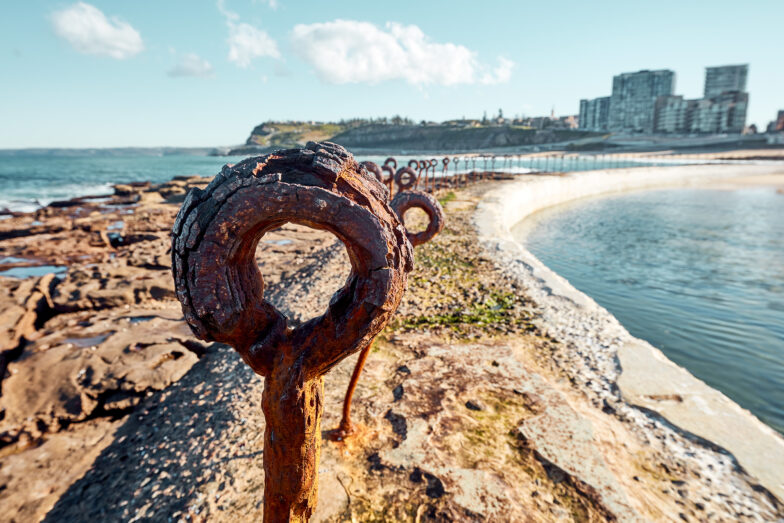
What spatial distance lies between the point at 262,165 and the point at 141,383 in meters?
4.21

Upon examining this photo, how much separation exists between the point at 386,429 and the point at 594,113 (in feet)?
516

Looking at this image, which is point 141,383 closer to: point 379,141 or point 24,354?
point 24,354

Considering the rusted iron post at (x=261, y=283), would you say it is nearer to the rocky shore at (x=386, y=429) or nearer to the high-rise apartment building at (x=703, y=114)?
the rocky shore at (x=386, y=429)

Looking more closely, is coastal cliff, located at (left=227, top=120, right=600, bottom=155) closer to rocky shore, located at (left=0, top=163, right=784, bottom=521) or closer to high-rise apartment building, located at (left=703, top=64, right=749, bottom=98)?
high-rise apartment building, located at (left=703, top=64, right=749, bottom=98)

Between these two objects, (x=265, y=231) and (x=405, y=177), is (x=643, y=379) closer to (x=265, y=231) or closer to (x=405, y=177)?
(x=265, y=231)

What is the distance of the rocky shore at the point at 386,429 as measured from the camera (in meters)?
3.03

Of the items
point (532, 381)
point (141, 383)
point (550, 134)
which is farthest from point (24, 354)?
point (550, 134)

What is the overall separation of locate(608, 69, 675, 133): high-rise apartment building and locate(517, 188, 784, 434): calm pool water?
112690 mm

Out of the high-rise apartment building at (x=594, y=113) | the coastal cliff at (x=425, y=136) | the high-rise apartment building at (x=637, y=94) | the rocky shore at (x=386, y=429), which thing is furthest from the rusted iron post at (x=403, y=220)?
the high-rise apartment building at (x=594, y=113)

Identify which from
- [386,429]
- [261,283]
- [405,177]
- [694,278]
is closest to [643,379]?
[386,429]

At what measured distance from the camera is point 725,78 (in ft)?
364

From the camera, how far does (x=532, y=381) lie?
14.9 ft

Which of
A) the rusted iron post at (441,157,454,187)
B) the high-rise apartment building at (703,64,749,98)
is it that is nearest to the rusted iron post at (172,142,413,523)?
the rusted iron post at (441,157,454,187)

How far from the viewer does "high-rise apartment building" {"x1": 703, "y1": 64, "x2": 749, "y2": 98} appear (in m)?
109
